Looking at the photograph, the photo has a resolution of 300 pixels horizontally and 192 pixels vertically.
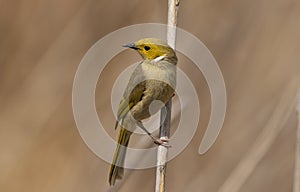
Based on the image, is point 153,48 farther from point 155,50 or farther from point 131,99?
point 131,99

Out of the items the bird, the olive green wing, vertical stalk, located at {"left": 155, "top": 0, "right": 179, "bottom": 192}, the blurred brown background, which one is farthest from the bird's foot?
the blurred brown background

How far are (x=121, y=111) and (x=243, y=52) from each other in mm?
1086

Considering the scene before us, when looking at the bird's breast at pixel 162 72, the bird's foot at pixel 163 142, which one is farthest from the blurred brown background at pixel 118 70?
the bird's foot at pixel 163 142

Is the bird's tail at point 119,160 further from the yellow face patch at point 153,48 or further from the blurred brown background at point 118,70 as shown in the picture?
the blurred brown background at point 118,70

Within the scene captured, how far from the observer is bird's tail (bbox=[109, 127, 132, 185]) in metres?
2.23

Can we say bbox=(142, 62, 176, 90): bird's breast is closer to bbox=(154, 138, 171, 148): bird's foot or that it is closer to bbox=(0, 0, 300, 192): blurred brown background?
bbox=(154, 138, 171, 148): bird's foot

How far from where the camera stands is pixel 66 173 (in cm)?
359

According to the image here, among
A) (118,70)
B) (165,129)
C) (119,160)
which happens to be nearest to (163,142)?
(165,129)

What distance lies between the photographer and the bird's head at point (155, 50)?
7.27 feet

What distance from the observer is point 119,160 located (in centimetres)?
228

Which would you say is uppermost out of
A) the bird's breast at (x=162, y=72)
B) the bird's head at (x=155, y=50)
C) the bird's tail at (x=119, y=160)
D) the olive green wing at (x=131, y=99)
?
the bird's head at (x=155, y=50)

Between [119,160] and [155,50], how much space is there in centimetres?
36

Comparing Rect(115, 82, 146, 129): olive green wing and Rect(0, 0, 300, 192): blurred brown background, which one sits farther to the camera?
Rect(0, 0, 300, 192): blurred brown background

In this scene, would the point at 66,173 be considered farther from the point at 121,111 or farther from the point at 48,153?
the point at 121,111
